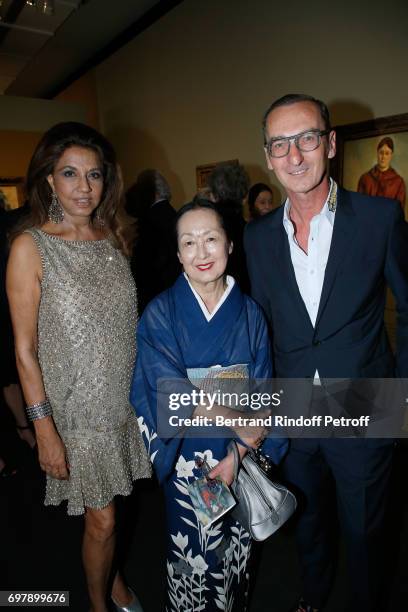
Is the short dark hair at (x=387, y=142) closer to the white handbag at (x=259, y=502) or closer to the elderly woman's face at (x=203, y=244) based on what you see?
the elderly woman's face at (x=203, y=244)

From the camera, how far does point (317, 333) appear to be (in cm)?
139

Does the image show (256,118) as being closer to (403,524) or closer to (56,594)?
(403,524)

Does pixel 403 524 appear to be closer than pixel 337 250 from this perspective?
No

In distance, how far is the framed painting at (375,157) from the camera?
2.67 metres

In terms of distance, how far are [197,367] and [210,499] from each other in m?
0.41

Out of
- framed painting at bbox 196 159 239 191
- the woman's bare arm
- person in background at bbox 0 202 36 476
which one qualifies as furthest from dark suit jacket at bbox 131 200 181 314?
framed painting at bbox 196 159 239 191

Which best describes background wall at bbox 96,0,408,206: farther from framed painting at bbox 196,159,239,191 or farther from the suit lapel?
the suit lapel

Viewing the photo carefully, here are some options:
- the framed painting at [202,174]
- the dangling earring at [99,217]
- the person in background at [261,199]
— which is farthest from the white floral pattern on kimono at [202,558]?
the framed painting at [202,174]

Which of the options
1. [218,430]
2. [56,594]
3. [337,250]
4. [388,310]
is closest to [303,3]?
[388,310]

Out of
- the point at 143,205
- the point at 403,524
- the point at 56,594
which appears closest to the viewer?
the point at 56,594

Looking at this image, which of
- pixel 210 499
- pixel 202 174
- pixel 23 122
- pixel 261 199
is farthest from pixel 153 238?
pixel 23 122

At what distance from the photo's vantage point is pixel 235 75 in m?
4.02

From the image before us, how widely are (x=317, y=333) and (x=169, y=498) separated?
2.53ft

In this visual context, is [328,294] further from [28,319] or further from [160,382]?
[28,319]
